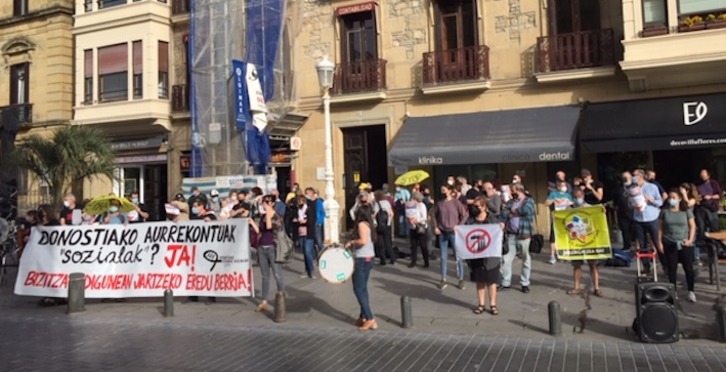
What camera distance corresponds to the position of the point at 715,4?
1327cm

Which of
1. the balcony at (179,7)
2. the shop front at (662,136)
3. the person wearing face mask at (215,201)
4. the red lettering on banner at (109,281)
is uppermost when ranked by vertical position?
the balcony at (179,7)

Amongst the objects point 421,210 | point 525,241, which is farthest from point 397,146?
point 525,241

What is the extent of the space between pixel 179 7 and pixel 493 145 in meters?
13.5

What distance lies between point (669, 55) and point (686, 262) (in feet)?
23.4

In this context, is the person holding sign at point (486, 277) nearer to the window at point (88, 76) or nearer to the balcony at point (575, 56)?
the balcony at point (575, 56)

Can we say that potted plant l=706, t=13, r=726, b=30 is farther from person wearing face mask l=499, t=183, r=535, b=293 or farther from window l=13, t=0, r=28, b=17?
window l=13, t=0, r=28, b=17

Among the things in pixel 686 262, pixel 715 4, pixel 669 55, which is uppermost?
pixel 715 4

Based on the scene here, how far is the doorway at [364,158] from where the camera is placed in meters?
18.3

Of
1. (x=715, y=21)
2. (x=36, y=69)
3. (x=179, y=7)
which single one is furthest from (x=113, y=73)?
(x=715, y=21)

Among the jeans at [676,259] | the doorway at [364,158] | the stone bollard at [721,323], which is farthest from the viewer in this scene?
the doorway at [364,158]

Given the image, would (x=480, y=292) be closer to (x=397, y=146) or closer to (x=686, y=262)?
(x=686, y=262)

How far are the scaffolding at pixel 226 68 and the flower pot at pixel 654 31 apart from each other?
10762 millimetres

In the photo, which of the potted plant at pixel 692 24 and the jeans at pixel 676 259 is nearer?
the jeans at pixel 676 259

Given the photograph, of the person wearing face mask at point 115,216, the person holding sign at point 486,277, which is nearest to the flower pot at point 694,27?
the person holding sign at point 486,277
